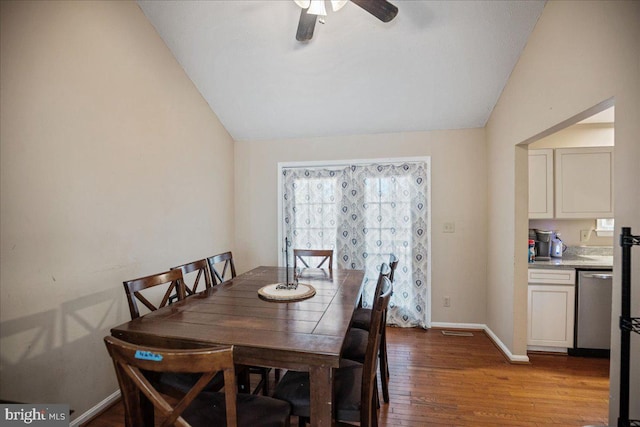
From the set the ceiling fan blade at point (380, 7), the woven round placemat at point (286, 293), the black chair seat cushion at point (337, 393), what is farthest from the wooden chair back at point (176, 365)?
the ceiling fan blade at point (380, 7)

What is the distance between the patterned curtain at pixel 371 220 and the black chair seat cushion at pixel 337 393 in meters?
1.79

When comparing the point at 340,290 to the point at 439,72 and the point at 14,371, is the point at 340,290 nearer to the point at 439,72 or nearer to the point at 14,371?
the point at 14,371

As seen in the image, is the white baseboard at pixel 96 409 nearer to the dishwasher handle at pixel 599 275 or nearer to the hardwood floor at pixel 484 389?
the hardwood floor at pixel 484 389

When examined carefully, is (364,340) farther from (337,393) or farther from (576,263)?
(576,263)

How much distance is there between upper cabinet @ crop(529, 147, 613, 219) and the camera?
2775mm

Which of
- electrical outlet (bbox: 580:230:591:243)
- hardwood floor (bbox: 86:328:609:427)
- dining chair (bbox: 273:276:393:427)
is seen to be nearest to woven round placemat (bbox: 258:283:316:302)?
dining chair (bbox: 273:276:393:427)

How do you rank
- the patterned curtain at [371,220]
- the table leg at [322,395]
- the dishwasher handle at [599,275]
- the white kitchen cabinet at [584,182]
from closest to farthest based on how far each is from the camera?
the table leg at [322,395], the dishwasher handle at [599,275], the white kitchen cabinet at [584,182], the patterned curtain at [371,220]

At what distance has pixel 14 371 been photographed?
1.48 metres

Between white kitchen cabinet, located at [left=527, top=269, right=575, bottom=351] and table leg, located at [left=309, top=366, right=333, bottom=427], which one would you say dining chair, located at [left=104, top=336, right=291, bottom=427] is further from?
white kitchen cabinet, located at [left=527, top=269, right=575, bottom=351]

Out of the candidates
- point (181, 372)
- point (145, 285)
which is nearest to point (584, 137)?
point (181, 372)

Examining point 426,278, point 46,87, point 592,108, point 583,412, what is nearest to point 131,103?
point 46,87

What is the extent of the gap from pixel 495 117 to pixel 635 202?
1829 millimetres

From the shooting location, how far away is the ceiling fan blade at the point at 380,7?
1677mm

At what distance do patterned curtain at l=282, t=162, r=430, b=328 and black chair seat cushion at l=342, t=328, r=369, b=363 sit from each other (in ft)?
4.04
